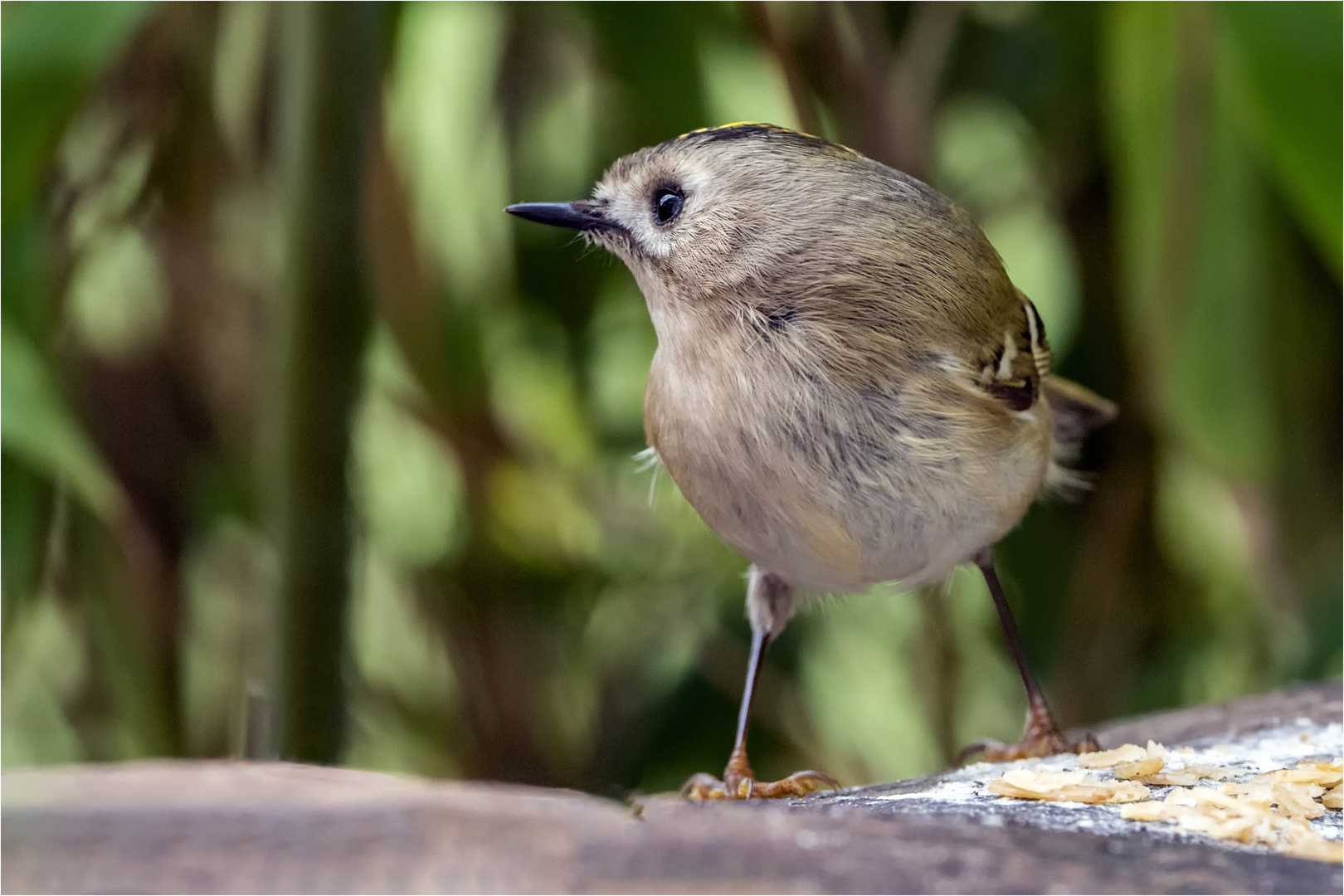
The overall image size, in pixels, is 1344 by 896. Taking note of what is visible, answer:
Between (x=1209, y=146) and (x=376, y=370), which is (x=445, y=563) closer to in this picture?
(x=376, y=370)

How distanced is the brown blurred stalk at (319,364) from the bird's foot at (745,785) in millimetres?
429

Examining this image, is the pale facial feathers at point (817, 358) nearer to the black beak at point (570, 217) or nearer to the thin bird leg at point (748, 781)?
the black beak at point (570, 217)

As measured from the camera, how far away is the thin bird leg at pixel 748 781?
1.18m

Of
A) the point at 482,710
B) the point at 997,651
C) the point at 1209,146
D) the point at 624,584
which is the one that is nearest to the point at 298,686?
the point at 482,710

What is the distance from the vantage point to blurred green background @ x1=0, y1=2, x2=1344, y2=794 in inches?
66.5

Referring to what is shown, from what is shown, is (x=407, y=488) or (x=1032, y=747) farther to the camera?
(x=407, y=488)

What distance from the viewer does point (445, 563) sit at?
6.46 ft

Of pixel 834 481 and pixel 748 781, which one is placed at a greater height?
pixel 834 481

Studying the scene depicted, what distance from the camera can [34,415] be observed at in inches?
51.8

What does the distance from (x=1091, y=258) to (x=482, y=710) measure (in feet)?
3.73

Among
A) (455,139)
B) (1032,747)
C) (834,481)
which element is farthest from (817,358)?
(455,139)

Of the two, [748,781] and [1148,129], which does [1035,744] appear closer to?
[748,781]

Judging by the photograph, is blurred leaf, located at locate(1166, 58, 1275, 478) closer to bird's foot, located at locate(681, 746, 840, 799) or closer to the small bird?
the small bird

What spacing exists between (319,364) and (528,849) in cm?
85
